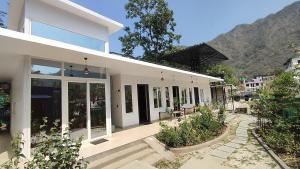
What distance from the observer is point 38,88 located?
625 cm

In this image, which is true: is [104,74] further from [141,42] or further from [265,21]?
[265,21]

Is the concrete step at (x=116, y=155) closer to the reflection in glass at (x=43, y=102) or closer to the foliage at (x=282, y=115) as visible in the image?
the reflection in glass at (x=43, y=102)

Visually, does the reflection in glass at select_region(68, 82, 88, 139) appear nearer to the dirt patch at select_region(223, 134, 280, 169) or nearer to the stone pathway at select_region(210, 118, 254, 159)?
the stone pathway at select_region(210, 118, 254, 159)

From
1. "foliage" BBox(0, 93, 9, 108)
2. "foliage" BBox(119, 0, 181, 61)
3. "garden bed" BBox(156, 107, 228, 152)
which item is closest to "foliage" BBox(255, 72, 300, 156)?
"garden bed" BBox(156, 107, 228, 152)

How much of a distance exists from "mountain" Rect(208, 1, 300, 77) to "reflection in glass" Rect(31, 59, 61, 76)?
7782 centimetres

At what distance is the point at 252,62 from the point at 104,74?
291 ft

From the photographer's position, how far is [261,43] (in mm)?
82500

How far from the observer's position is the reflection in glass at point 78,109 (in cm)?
711

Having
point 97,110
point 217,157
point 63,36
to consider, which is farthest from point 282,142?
point 63,36

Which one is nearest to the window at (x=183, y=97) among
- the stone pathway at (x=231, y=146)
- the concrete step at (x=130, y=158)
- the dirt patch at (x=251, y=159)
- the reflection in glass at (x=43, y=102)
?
the stone pathway at (x=231, y=146)

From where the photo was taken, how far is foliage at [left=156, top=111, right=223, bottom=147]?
723cm

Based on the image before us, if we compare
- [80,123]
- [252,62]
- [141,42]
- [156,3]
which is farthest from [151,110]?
[252,62]

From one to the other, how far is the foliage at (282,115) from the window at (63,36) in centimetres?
823

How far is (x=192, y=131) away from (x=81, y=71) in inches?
200
